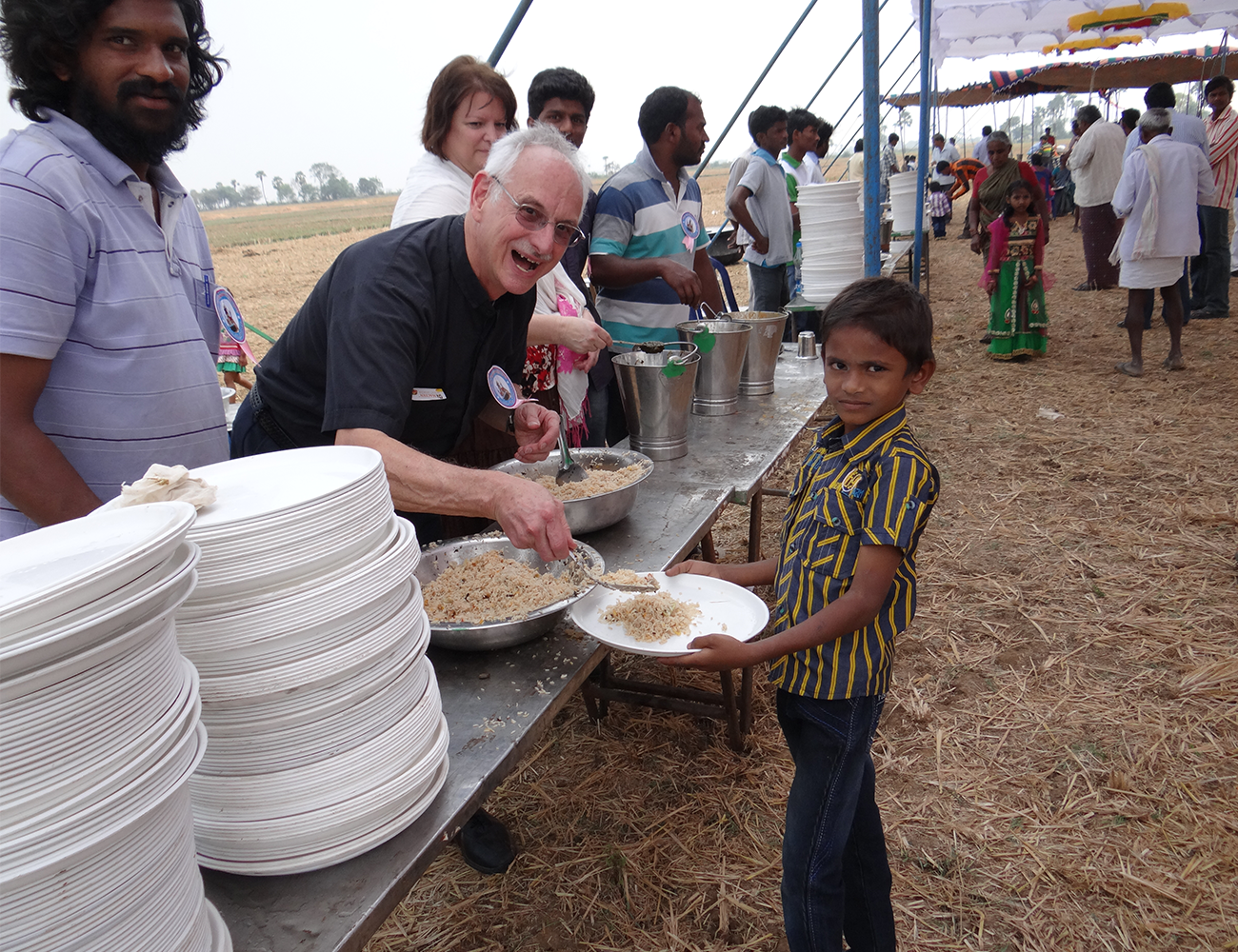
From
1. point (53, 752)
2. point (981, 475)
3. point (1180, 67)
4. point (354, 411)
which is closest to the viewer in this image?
point (53, 752)

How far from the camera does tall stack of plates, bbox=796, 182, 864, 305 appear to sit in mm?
5703

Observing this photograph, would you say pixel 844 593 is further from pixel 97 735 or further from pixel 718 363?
pixel 718 363

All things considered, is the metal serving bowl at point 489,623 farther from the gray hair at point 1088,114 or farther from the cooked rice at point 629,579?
the gray hair at point 1088,114

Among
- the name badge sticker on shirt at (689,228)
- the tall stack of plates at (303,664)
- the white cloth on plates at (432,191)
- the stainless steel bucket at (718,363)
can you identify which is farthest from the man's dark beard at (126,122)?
the name badge sticker on shirt at (689,228)

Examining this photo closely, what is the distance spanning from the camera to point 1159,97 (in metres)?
6.80

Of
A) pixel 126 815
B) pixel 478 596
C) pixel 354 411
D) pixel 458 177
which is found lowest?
pixel 478 596

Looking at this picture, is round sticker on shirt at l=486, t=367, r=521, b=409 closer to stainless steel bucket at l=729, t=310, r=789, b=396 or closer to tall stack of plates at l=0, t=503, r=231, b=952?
tall stack of plates at l=0, t=503, r=231, b=952

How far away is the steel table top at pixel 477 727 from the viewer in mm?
997

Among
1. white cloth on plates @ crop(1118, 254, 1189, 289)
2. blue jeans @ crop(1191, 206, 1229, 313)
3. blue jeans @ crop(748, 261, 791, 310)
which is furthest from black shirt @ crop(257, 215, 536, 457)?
blue jeans @ crop(1191, 206, 1229, 313)

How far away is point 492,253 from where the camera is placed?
1.87m

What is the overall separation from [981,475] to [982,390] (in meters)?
2.12

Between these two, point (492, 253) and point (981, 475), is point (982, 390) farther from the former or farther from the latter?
point (492, 253)

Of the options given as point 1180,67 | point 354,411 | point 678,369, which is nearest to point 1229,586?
point 678,369

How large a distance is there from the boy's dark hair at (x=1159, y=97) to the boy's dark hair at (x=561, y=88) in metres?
5.89
